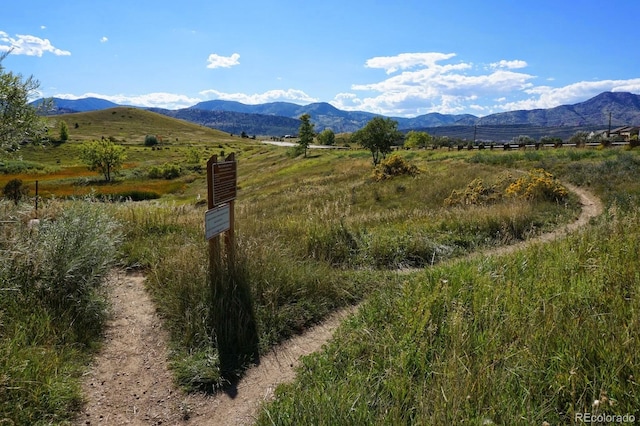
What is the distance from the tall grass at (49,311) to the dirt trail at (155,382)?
0.76 ft

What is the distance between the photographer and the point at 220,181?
5953 mm

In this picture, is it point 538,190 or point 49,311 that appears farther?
point 538,190

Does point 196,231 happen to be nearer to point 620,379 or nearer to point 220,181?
point 220,181

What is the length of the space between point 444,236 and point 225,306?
20.8 feet

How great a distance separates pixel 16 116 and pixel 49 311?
4658mm

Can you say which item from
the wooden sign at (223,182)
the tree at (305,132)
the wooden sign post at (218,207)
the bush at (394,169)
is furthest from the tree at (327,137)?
the wooden sign post at (218,207)

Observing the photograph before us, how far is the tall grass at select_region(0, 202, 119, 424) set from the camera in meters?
3.67

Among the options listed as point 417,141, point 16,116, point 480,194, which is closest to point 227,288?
point 16,116

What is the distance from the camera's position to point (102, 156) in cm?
6619

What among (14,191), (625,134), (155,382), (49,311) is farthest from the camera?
(625,134)

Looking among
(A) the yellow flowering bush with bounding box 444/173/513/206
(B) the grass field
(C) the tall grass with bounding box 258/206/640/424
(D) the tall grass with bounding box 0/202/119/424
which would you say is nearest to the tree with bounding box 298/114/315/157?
(A) the yellow flowering bush with bounding box 444/173/513/206

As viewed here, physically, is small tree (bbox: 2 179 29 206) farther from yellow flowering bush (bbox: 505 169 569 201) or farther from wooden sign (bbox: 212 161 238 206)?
yellow flowering bush (bbox: 505 169 569 201)

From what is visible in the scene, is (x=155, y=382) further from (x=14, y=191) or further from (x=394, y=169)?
(x=394, y=169)

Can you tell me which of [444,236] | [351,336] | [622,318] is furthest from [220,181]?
[444,236]
